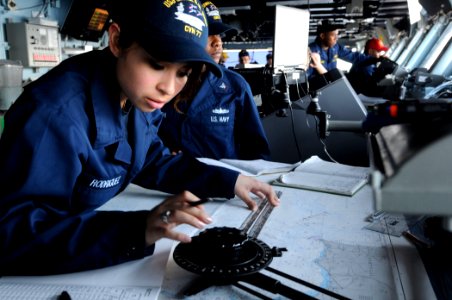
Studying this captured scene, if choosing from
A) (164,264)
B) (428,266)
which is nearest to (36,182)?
(164,264)

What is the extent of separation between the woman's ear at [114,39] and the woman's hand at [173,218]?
382mm

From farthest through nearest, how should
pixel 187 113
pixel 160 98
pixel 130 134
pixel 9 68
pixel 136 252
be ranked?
1. pixel 9 68
2. pixel 187 113
3. pixel 130 134
4. pixel 160 98
5. pixel 136 252

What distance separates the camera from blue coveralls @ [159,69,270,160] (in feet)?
6.45

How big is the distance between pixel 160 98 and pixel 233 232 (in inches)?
14.0

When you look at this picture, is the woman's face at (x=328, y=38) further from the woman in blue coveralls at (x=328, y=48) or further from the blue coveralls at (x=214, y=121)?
the blue coveralls at (x=214, y=121)

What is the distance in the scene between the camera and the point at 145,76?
90cm

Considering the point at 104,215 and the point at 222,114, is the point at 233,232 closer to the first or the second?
the point at 104,215

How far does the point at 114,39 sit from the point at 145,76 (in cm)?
11

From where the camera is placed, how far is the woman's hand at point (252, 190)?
43.9 inches

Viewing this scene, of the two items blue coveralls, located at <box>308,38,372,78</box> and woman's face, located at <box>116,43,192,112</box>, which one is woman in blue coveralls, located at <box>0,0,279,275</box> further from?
blue coveralls, located at <box>308,38,372,78</box>

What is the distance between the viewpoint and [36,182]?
735mm

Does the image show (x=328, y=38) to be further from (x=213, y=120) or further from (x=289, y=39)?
(x=213, y=120)

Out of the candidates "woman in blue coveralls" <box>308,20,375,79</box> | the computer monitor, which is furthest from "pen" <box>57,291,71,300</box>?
"woman in blue coveralls" <box>308,20,375,79</box>

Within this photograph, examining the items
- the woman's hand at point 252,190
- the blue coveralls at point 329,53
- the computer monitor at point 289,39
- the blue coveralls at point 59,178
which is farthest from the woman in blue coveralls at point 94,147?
the blue coveralls at point 329,53
